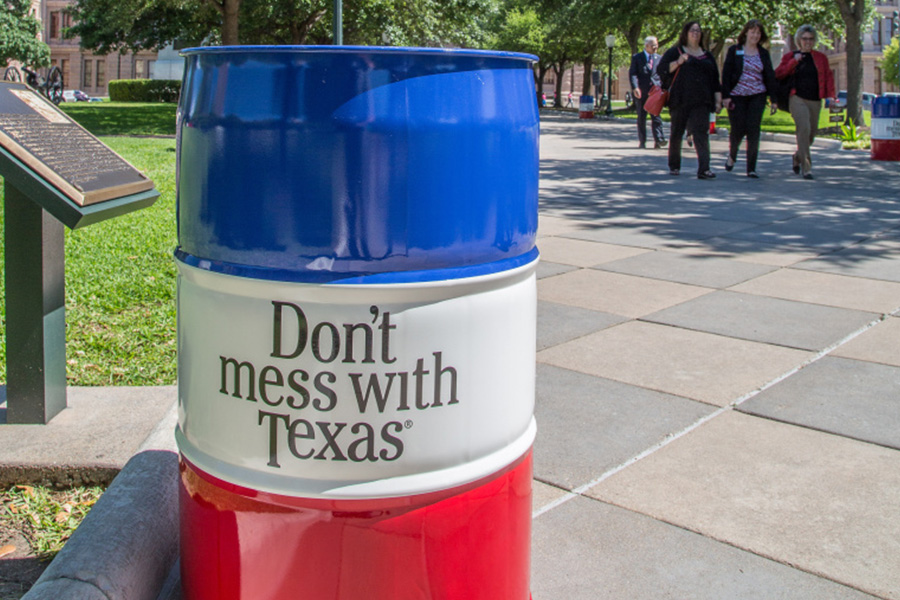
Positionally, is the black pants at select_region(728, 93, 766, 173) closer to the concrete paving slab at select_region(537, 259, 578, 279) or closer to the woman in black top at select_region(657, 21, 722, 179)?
the woman in black top at select_region(657, 21, 722, 179)

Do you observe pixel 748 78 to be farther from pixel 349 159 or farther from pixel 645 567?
pixel 349 159

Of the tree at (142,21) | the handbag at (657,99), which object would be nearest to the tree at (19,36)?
the tree at (142,21)

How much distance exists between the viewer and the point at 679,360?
4.70 meters

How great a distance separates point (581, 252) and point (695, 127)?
5.29 meters

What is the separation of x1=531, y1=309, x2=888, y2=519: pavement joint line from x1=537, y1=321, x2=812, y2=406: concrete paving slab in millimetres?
27

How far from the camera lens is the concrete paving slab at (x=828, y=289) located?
586 centimetres

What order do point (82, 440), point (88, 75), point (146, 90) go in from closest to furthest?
point (82, 440), point (146, 90), point (88, 75)

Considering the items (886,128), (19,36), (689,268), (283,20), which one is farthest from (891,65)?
(689,268)

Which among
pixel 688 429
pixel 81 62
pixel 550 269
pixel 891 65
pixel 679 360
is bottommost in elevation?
pixel 688 429

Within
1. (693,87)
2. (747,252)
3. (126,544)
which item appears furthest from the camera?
(693,87)

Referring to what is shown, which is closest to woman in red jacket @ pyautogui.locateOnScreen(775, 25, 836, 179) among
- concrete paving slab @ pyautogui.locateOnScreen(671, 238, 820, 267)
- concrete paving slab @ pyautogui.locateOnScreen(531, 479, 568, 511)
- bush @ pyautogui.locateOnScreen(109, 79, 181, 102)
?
concrete paving slab @ pyautogui.locateOnScreen(671, 238, 820, 267)

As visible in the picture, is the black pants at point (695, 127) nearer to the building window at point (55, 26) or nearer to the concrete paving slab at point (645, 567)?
the concrete paving slab at point (645, 567)

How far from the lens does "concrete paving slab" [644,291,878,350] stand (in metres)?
5.09

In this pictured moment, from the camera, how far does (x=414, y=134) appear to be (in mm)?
1828
